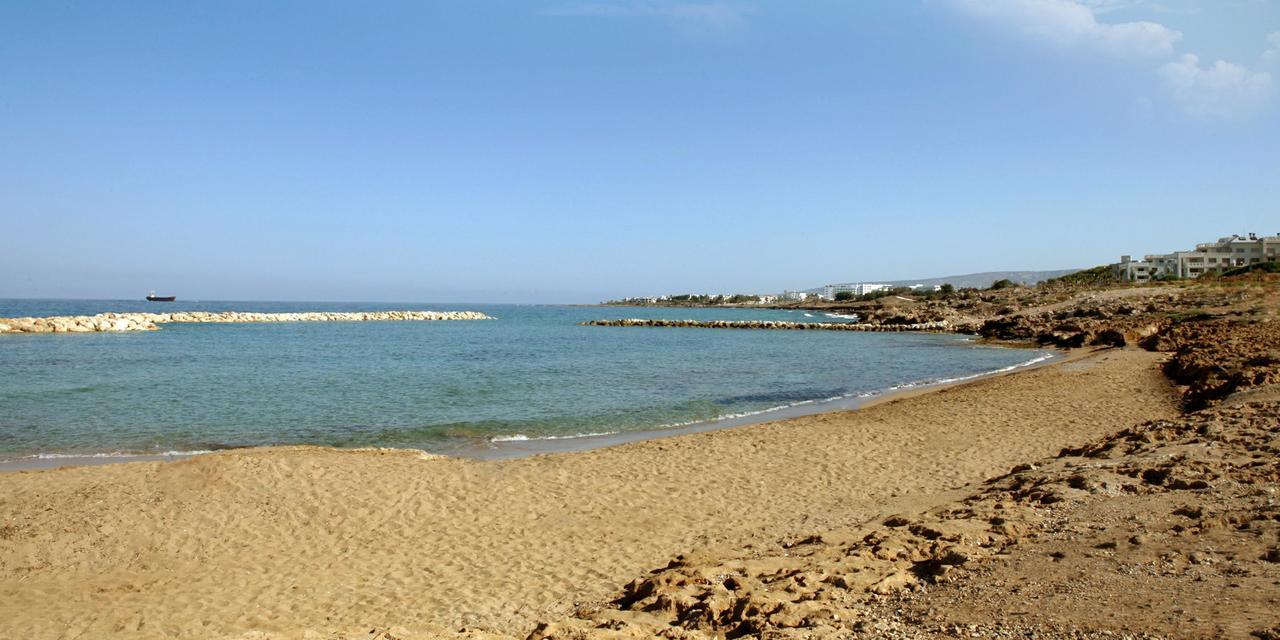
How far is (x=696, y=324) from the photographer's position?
232 ft

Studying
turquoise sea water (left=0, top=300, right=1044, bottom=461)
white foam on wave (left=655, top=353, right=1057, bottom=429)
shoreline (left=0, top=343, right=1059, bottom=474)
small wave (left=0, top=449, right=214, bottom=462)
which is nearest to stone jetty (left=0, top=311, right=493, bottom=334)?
turquoise sea water (left=0, top=300, right=1044, bottom=461)

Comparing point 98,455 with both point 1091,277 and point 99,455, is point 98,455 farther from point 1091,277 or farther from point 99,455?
point 1091,277

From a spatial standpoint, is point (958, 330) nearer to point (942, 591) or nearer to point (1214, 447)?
point (1214, 447)

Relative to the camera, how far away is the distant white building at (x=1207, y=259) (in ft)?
246

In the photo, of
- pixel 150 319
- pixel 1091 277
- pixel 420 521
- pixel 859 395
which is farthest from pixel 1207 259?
pixel 150 319

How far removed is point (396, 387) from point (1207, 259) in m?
93.1

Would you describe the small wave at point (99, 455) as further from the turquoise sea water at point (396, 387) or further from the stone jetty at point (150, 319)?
the stone jetty at point (150, 319)

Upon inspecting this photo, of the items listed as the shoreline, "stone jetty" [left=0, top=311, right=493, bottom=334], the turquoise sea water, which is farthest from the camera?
"stone jetty" [left=0, top=311, right=493, bottom=334]

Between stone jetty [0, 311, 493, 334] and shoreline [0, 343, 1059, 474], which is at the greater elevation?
stone jetty [0, 311, 493, 334]

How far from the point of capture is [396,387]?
21781 mm

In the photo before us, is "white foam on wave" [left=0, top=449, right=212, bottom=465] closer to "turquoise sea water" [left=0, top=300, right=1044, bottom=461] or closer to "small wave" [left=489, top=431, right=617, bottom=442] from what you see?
"turquoise sea water" [left=0, top=300, right=1044, bottom=461]

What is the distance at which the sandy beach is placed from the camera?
6.09 m

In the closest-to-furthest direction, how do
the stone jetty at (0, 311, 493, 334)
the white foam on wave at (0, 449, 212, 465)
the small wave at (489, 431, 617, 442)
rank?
the white foam on wave at (0, 449, 212, 465), the small wave at (489, 431, 617, 442), the stone jetty at (0, 311, 493, 334)

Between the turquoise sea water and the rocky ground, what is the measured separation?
8.92 meters
